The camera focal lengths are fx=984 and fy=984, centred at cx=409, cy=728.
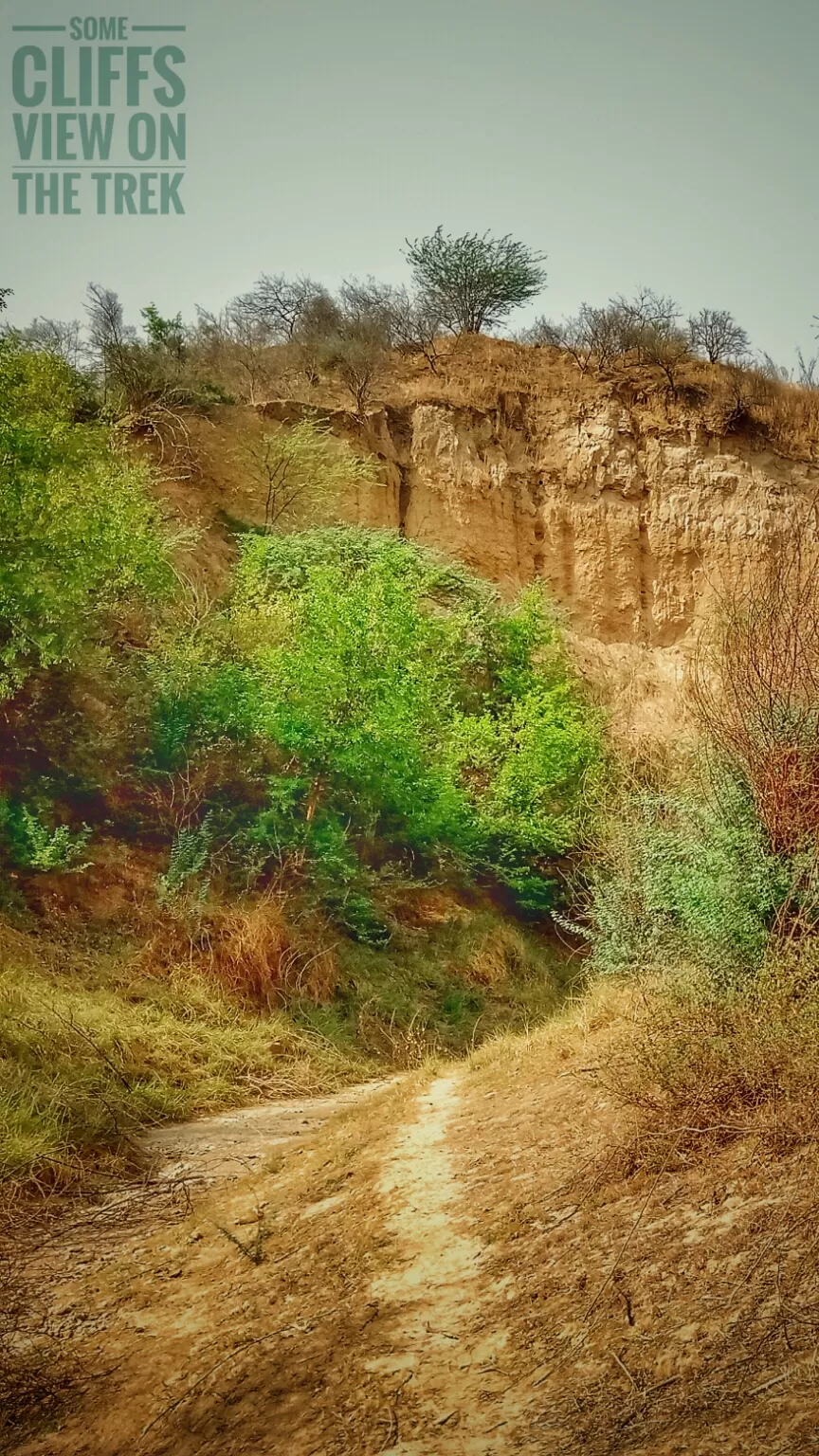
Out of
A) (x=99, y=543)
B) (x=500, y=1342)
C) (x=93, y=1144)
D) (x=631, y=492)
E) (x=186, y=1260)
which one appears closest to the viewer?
(x=500, y=1342)

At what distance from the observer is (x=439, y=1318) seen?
463 centimetres

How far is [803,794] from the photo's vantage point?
906 centimetres

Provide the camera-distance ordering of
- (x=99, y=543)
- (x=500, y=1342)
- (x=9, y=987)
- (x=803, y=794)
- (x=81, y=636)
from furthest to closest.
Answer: (x=81, y=636)
(x=99, y=543)
(x=9, y=987)
(x=803, y=794)
(x=500, y=1342)

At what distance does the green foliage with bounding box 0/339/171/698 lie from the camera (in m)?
13.4

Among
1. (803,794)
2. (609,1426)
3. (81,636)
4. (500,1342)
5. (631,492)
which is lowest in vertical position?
(500,1342)

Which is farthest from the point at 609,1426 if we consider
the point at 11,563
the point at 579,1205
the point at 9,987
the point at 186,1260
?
the point at 11,563

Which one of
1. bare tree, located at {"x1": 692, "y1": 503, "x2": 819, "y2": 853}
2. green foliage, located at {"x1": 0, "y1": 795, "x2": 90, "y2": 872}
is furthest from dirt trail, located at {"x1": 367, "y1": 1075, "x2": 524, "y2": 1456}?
green foliage, located at {"x1": 0, "y1": 795, "x2": 90, "y2": 872}

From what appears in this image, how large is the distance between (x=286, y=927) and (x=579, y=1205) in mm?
9608

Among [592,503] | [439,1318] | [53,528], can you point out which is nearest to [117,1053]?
[439,1318]

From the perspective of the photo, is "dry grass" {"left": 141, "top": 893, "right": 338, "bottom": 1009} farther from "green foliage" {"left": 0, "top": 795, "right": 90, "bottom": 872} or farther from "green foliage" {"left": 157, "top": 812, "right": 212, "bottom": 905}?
"green foliage" {"left": 0, "top": 795, "right": 90, "bottom": 872}

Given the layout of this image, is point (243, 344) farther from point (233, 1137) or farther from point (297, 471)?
point (233, 1137)

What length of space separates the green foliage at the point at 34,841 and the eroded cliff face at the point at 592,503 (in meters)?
14.4

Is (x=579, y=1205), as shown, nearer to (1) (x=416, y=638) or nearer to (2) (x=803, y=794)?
(2) (x=803, y=794)

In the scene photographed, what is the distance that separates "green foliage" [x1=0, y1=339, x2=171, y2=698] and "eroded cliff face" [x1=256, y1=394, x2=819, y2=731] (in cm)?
1078
